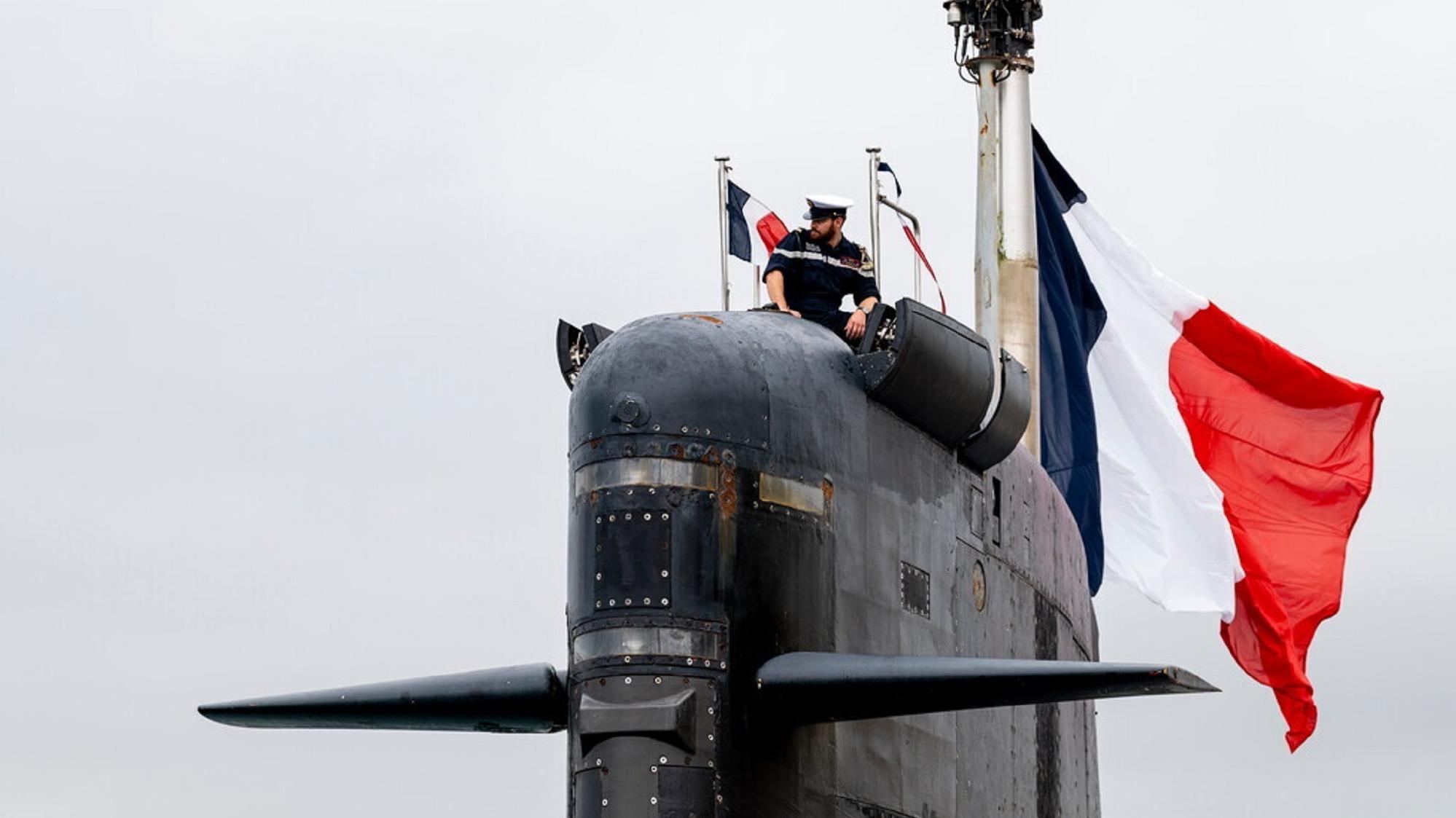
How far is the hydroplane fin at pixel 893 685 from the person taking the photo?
11.6 metres

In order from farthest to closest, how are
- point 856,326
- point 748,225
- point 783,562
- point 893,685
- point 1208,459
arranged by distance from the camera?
point 1208,459, point 748,225, point 856,326, point 783,562, point 893,685

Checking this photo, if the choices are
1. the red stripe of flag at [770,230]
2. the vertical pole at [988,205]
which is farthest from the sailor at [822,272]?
the vertical pole at [988,205]

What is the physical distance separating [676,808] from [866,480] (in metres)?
2.05

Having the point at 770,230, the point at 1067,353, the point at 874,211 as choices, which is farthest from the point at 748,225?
the point at 1067,353

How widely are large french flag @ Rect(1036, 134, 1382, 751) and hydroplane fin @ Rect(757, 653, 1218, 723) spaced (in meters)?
12.4

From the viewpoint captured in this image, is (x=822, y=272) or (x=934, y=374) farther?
(x=822, y=272)

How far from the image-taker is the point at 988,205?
25.4m

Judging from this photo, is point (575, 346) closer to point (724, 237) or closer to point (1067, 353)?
point (724, 237)

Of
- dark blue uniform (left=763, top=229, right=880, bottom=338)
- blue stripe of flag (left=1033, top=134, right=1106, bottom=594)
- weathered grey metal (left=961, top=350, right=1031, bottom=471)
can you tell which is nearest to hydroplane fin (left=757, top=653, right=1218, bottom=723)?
weathered grey metal (left=961, top=350, right=1031, bottom=471)

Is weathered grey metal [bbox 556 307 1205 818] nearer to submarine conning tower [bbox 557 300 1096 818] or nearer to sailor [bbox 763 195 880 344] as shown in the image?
submarine conning tower [bbox 557 300 1096 818]

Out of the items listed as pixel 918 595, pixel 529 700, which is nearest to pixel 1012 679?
pixel 918 595

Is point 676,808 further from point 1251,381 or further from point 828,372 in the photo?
point 1251,381

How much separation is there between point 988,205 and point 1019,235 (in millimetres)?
599

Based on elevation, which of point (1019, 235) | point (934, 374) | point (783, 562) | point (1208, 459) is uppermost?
point (1019, 235)
